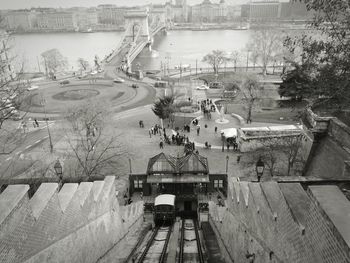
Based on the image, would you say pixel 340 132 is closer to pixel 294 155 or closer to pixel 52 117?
pixel 294 155

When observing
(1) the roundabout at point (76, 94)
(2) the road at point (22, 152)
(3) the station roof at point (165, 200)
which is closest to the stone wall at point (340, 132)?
(3) the station roof at point (165, 200)

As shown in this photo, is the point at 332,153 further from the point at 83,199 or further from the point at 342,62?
the point at 83,199

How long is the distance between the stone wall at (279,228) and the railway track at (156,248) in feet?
7.23

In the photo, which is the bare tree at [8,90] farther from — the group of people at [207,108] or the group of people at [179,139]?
the group of people at [207,108]

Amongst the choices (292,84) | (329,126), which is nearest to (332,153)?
(329,126)

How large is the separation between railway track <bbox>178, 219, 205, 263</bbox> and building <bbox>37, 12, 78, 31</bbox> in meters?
177

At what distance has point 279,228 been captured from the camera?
595 centimetres

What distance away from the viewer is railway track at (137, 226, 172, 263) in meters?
10.3

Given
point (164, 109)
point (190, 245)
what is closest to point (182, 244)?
point (190, 245)

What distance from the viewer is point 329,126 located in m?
12.2

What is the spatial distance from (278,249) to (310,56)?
6.49 m

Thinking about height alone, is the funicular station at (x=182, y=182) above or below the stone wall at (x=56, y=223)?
below

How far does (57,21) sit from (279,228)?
19428 cm

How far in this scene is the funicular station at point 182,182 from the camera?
1934 centimetres
